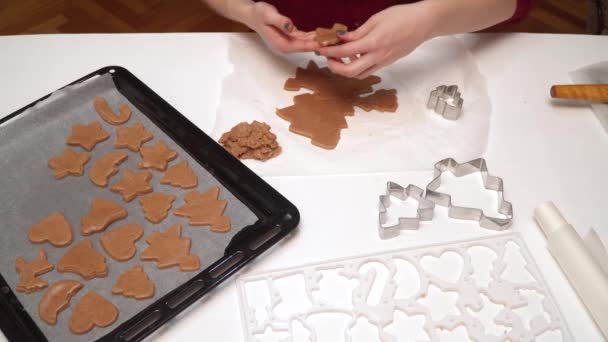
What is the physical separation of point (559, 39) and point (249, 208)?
69 centimetres

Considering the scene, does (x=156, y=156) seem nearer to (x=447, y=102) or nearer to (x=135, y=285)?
(x=135, y=285)

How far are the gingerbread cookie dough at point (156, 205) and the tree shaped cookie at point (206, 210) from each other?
0.02 meters

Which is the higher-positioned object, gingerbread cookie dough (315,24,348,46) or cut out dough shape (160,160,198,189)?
gingerbread cookie dough (315,24,348,46)

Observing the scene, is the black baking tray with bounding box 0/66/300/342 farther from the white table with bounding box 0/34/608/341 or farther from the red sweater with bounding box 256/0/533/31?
the red sweater with bounding box 256/0/533/31

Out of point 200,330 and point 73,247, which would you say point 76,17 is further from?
point 200,330

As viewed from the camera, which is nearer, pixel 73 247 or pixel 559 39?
pixel 73 247

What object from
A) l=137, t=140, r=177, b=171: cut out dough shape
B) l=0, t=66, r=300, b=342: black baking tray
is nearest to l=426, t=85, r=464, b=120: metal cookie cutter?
l=0, t=66, r=300, b=342: black baking tray

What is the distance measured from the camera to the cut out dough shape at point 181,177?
753 millimetres

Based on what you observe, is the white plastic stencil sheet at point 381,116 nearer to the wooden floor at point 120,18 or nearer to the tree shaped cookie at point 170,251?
the tree shaped cookie at point 170,251

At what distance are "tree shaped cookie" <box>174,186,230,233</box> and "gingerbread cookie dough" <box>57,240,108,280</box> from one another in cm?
11

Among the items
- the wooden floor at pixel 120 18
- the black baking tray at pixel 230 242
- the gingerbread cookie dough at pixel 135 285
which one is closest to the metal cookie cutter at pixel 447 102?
the black baking tray at pixel 230 242

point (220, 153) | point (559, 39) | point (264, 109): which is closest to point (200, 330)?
point (220, 153)

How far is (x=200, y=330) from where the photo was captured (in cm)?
61

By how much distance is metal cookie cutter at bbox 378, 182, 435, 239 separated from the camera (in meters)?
0.71
